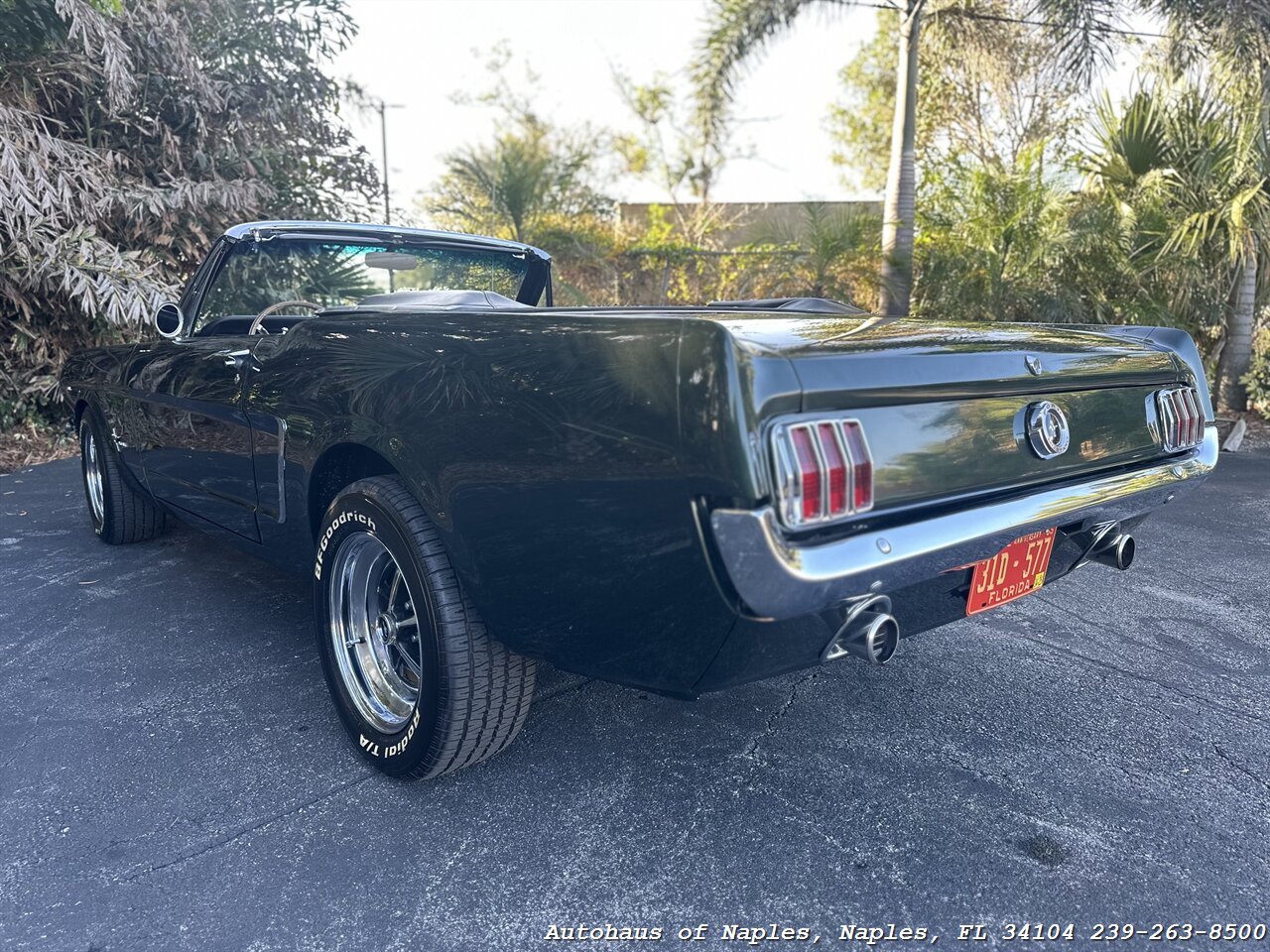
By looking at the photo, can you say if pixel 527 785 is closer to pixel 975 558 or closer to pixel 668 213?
pixel 975 558

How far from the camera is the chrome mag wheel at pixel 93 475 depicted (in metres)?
4.19

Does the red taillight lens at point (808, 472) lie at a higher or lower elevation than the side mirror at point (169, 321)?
lower

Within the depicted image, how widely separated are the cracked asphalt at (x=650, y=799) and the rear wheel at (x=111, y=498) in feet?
3.27

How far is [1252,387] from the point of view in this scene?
8.28 meters

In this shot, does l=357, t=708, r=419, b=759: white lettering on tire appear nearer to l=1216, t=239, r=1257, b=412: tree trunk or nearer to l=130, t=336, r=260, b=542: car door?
l=130, t=336, r=260, b=542: car door

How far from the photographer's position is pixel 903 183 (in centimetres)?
914

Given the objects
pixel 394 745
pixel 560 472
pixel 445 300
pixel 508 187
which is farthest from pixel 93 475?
pixel 508 187

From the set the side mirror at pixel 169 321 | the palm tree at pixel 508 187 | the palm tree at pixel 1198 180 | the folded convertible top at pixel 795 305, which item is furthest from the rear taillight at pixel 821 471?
the palm tree at pixel 508 187

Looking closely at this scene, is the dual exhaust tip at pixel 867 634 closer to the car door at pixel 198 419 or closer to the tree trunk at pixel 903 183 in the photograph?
the car door at pixel 198 419

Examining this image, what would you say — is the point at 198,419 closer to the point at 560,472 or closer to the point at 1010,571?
the point at 560,472

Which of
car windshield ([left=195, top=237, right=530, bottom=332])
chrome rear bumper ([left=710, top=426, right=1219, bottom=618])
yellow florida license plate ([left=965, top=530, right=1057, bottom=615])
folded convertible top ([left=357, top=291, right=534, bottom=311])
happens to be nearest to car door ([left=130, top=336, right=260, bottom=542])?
car windshield ([left=195, top=237, right=530, bottom=332])

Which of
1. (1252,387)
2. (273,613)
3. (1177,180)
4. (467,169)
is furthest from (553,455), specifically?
(467,169)

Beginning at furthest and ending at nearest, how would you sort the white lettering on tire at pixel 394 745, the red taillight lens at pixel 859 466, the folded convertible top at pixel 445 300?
the folded convertible top at pixel 445 300 → the white lettering on tire at pixel 394 745 → the red taillight lens at pixel 859 466

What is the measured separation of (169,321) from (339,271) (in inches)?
41.5
